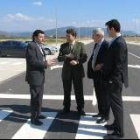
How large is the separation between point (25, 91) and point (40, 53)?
211 inches

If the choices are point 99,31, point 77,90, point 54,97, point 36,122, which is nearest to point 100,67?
point 99,31

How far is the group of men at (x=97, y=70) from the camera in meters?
7.52

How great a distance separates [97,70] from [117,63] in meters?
1.48

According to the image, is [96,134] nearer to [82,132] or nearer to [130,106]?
[82,132]

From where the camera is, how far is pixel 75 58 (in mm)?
9398

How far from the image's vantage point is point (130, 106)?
35.6 ft

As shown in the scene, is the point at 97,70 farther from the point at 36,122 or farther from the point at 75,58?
the point at 36,122

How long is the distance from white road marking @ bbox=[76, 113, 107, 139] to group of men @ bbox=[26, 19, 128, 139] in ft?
0.54

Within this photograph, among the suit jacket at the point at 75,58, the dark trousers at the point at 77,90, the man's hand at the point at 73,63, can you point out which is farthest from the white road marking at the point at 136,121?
the man's hand at the point at 73,63

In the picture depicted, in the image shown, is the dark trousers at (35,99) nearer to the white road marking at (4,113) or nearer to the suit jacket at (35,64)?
the suit jacket at (35,64)

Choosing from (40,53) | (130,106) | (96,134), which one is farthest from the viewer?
(130,106)

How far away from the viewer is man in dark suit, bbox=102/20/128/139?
740cm

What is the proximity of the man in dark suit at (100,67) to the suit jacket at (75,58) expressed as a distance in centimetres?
39

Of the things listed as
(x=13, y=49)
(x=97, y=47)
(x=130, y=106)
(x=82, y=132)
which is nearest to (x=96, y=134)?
(x=82, y=132)
